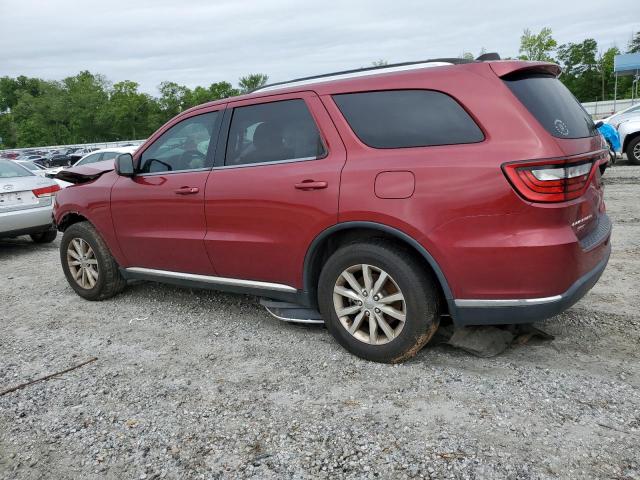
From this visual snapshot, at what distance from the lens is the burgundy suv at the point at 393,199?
9.71ft

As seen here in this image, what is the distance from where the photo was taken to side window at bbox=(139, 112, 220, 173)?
433 centimetres

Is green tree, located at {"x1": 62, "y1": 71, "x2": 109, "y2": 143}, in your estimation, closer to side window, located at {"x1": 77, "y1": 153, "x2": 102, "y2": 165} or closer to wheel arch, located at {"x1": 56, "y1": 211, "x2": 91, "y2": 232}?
side window, located at {"x1": 77, "y1": 153, "x2": 102, "y2": 165}

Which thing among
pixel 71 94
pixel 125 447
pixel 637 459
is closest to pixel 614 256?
pixel 637 459

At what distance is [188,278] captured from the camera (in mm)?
4539

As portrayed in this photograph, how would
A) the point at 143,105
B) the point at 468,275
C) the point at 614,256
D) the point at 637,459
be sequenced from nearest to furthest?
the point at 637,459 → the point at 468,275 → the point at 614,256 → the point at 143,105

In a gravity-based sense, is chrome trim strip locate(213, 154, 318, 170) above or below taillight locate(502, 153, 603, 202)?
above

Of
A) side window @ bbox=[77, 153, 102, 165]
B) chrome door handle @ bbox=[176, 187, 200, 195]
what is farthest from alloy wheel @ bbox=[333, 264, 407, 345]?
side window @ bbox=[77, 153, 102, 165]

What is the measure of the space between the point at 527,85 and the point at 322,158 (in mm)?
1300

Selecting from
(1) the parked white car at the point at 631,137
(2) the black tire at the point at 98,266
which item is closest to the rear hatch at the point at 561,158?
(2) the black tire at the point at 98,266

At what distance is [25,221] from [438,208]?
22.7 ft

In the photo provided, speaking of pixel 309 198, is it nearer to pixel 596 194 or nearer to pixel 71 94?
pixel 596 194

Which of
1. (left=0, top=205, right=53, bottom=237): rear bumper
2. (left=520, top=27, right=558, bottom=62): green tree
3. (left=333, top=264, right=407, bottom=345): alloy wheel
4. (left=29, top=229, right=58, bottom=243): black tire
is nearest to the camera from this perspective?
(left=333, top=264, right=407, bottom=345): alloy wheel

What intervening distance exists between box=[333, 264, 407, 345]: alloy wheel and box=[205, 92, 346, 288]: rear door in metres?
0.35

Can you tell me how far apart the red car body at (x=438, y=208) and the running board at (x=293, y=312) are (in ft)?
0.32
